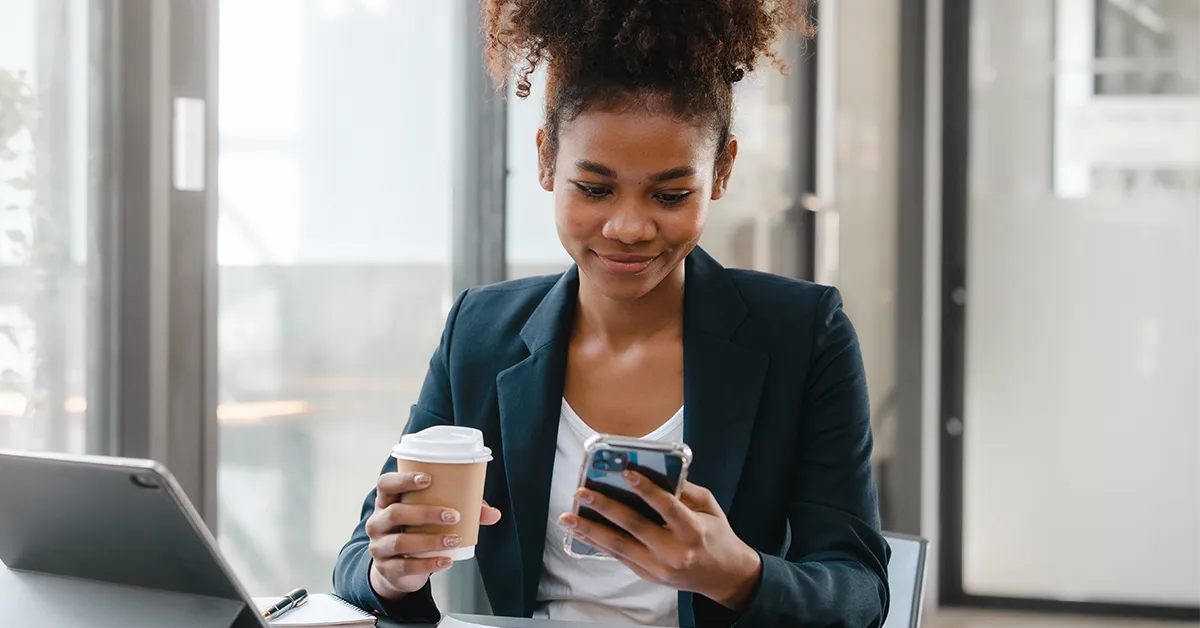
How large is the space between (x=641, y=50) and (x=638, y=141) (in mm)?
110

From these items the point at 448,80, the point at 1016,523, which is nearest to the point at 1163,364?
the point at 1016,523

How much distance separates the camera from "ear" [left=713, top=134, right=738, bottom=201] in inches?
60.9

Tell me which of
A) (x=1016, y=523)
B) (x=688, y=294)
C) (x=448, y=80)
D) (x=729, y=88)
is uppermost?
(x=448, y=80)

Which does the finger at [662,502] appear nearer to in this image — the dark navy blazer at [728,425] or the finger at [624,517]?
the finger at [624,517]

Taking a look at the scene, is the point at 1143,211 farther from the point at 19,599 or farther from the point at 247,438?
the point at 19,599

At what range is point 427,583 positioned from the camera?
1338 millimetres

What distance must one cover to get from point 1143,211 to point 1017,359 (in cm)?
72

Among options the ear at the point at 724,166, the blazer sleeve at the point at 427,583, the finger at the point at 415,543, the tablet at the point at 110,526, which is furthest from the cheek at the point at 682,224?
the tablet at the point at 110,526

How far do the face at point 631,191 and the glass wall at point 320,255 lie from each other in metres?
0.75

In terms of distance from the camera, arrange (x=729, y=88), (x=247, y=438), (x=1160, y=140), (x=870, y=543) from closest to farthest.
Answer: (x=870, y=543)
(x=729, y=88)
(x=247, y=438)
(x=1160, y=140)

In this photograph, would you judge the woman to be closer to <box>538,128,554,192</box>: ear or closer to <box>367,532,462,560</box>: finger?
<box>538,128,554,192</box>: ear

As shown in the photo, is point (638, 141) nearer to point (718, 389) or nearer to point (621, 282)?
point (621, 282)

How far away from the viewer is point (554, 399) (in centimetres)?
155

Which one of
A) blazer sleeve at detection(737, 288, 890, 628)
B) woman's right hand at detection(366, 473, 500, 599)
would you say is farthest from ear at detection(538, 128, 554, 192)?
woman's right hand at detection(366, 473, 500, 599)
